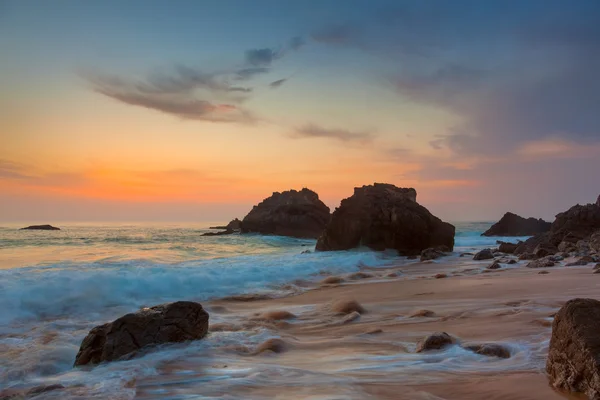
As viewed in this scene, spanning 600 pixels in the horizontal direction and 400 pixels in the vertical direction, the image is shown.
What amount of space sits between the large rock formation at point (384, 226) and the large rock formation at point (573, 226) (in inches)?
161

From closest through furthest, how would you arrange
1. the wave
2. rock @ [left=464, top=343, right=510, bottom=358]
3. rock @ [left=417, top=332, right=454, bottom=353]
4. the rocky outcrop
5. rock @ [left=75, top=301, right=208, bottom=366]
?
rock @ [left=464, top=343, right=510, bottom=358] → rock @ [left=417, top=332, right=454, bottom=353] → rock @ [left=75, top=301, right=208, bottom=366] → the wave → the rocky outcrop

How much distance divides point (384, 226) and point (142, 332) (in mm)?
19273

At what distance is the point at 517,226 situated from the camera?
48812mm

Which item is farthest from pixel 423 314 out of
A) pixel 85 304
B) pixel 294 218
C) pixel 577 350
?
pixel 294 218

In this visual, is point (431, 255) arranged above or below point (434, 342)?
below

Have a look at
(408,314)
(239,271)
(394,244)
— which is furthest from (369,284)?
(394,244)

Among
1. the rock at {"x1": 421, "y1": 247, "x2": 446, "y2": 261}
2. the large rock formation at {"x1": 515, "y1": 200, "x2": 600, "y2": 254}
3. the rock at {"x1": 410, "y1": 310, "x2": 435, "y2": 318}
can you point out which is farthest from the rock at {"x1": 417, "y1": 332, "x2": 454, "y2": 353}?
the large rock formation at {"x1": 515, "y1": 200, "x2": 600, "y2": 254}

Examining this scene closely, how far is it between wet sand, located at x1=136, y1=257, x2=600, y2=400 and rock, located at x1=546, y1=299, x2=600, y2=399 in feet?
0.41

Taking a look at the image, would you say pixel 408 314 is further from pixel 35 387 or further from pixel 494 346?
pixel 35 387

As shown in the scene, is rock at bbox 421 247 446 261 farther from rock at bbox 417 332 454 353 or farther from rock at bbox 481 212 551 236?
rock at bbox 481 212 551 236

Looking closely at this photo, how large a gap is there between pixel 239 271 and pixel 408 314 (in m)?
6.59

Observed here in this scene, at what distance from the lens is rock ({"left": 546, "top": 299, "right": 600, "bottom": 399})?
8.07 feet

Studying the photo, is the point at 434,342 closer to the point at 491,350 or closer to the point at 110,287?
the point at 491,350

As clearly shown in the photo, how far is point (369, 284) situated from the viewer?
399 inches
